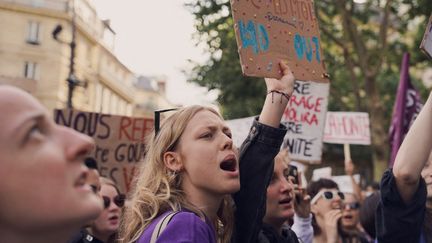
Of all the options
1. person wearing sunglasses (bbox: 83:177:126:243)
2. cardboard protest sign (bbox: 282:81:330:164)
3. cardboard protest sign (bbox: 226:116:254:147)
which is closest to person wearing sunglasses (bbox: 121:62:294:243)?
person wearing sunglasses (bbox: 83:177:126:243)

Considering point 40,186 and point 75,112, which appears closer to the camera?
point 40,186

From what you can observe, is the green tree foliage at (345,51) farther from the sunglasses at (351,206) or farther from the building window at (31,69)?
the building window at (31,69)

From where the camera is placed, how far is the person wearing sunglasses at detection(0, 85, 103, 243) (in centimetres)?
117

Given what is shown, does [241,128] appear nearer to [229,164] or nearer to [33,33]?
[229,164]

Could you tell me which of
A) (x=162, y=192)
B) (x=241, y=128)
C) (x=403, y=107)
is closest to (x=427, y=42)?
(x=162, y=192)

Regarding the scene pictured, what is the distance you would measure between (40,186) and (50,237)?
0.40 ft

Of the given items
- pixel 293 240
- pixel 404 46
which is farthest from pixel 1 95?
pixel 404 46

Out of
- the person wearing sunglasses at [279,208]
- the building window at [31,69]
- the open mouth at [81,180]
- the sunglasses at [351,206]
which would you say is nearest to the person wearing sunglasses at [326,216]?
the person wearing sunglasses at [279,208]

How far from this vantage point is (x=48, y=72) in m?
31.8

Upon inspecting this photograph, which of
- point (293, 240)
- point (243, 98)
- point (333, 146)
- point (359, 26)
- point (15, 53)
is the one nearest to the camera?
point (293, 240)

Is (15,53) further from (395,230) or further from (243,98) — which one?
(395,230)

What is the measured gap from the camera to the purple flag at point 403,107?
7.11 m

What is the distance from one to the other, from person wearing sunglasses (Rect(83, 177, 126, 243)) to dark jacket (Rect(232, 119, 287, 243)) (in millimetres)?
1669

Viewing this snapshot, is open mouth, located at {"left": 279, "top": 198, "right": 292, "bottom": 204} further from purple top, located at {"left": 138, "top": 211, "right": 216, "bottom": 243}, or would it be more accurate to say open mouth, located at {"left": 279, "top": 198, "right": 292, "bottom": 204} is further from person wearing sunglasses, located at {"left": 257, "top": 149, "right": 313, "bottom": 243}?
purple top, located at {"left": 138, "top": 211, "right": 216, "bottom": 243}
